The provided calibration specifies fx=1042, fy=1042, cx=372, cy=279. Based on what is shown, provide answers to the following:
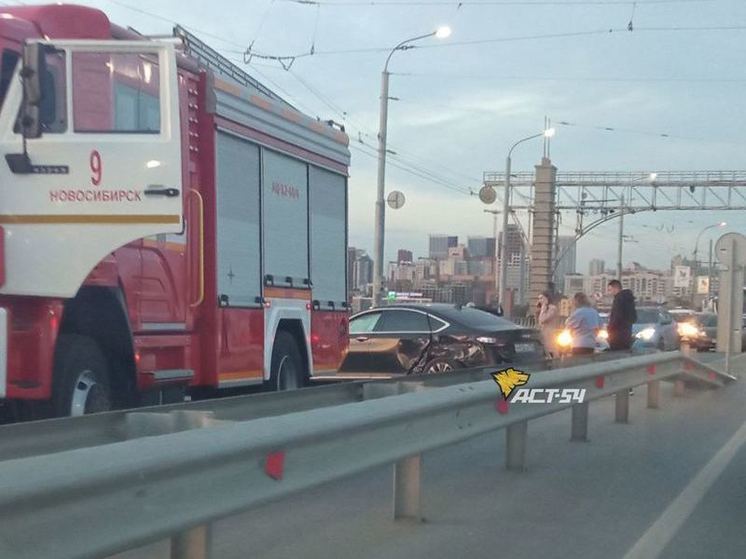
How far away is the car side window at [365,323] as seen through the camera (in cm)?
1655

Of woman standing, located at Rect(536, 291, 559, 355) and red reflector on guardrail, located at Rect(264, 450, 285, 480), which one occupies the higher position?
red reflector on guardrail, located at Rect(264, 450, 285, 480)

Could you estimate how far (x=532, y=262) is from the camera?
178 feet

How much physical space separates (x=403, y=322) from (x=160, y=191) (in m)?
8.90

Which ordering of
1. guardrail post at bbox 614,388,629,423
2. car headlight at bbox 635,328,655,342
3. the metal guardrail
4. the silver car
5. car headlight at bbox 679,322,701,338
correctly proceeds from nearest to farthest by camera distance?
the metal guardrail < guardrail post at bbox 614,388,629,423 < car headlight at bbox 635,328,655,342 < the silver car < car headlight at bbox 679,322,701,338

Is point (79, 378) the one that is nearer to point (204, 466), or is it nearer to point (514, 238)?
point (204, 466)

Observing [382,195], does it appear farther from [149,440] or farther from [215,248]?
[149,440]

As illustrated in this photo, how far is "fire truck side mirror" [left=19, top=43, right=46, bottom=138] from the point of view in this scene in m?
7.07

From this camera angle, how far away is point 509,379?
7598mm

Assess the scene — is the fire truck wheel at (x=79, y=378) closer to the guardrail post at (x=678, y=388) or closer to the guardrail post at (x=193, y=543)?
the guardrail post at (x=193, y=543)

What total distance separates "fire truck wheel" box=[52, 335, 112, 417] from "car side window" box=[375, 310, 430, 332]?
319 inches

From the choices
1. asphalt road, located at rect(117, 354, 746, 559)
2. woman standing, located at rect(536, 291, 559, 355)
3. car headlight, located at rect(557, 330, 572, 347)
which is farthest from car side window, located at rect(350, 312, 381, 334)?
asphalt road, located at rect(117, 354, 746, 559)

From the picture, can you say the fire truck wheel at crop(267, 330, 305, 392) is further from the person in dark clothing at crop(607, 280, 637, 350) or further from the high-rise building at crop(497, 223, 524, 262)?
the high-rise building at crop(497, 223, 524, 262)

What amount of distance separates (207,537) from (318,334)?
812 centimetres

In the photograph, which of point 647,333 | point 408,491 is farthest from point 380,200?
point 408,491
